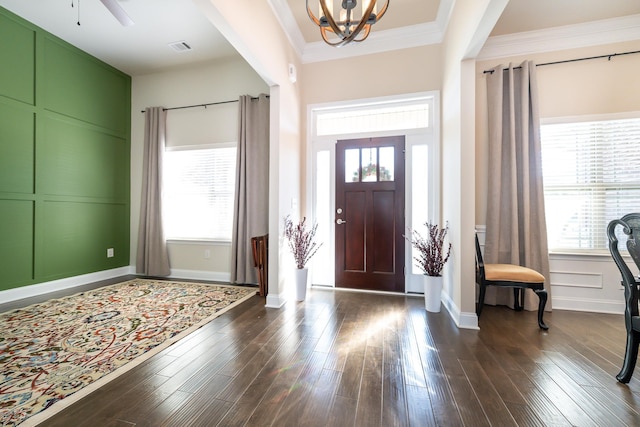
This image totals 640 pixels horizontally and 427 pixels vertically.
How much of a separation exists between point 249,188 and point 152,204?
5.78ft

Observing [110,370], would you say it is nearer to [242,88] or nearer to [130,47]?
[242,88]

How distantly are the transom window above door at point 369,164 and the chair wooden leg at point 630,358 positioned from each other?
2.43m

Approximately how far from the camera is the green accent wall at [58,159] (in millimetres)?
3074

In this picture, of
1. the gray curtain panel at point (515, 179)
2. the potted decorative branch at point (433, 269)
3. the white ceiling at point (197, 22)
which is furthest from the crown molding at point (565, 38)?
the potted decorative branch at point (433, 269)

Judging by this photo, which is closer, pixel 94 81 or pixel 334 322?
pixel 334 322

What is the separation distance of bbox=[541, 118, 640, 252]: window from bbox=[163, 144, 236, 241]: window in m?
4.24

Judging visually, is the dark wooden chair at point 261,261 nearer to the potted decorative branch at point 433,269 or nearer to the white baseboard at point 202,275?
the white baseboard at point 202,275

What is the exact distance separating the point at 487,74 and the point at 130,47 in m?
4.88

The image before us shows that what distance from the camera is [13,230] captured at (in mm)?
3100

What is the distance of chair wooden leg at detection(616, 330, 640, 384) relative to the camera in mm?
1537

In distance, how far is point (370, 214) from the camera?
3492mm

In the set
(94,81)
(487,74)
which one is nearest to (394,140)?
(487,74)

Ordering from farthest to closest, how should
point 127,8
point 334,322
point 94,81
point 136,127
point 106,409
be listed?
point 136,127
point 94,81
point 127,8
point 334,322
point 106,409

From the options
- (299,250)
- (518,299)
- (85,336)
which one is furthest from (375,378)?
(85,336)
